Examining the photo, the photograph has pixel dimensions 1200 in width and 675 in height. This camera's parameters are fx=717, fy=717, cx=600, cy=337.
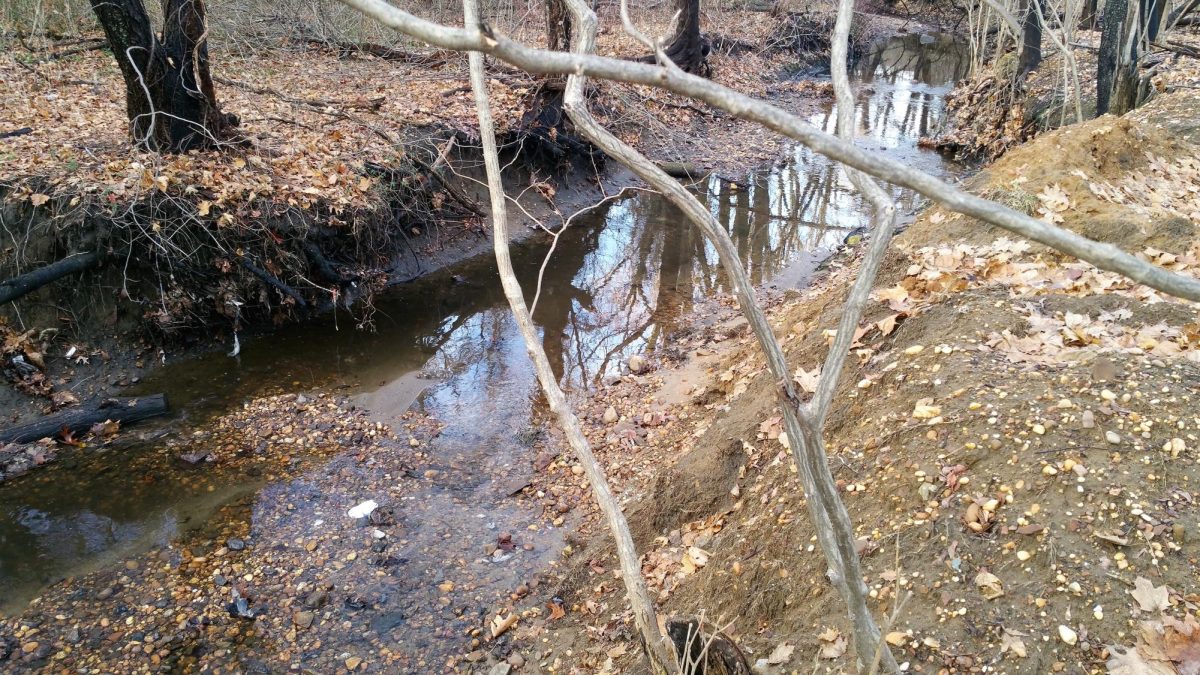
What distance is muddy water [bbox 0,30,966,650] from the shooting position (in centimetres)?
504

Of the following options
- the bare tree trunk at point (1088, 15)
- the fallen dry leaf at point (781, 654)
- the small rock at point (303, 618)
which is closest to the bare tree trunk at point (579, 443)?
the fallen dry leaf at point (781, 654)

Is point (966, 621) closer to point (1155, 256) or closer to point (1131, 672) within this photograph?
point (1131, 672)

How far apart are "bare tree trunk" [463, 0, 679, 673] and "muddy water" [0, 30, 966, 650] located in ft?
6.26

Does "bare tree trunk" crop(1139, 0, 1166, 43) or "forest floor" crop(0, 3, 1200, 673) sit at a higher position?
"bare tree trunk" crop(1139, 0, 1166, 43)

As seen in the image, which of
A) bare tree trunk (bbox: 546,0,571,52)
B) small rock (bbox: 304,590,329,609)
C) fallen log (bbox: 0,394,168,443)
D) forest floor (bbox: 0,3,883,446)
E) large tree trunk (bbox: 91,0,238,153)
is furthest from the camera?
bare tree trunk (bbox: 546,0,571,52)

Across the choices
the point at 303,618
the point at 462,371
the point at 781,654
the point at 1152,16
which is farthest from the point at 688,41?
the point at 781,654

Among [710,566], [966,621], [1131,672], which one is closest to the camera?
[1131,672]

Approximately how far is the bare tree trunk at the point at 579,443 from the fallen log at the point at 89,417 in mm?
4470

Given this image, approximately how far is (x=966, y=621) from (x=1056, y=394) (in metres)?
1.35

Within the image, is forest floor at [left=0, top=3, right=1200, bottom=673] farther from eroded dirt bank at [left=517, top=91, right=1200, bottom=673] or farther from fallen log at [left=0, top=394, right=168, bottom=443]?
fallen log at [left=0, top=394, right=168, bottom=443]

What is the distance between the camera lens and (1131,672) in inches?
96.4

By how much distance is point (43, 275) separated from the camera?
636 cm

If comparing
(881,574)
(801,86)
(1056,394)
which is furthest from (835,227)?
(801,86)

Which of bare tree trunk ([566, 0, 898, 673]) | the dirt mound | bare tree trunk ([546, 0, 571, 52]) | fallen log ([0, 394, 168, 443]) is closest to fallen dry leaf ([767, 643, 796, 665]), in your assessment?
bare tree trunk ([566, 0, 898, 673])
